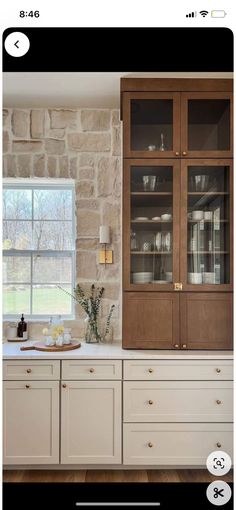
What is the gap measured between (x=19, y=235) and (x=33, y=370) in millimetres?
842

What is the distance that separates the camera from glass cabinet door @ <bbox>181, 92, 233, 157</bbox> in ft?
6.13

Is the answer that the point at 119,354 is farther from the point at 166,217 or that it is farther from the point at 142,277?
the point at 166,217

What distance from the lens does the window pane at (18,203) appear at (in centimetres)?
233

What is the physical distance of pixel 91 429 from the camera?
6.05 ft

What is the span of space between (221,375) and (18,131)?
5.80 ft

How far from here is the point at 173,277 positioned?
6.34ft

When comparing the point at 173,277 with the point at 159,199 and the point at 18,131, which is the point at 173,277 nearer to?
the point at 159,199

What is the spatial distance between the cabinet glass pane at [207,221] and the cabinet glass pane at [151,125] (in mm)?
203

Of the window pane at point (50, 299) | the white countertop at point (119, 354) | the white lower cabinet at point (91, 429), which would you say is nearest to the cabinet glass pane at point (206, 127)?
the white countertop at point (119, 354)

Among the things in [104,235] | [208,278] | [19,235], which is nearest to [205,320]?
[208,278]

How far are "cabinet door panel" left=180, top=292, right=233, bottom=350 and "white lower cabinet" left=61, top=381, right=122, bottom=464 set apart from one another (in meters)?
0.44
